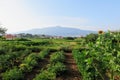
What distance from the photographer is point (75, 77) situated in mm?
14227

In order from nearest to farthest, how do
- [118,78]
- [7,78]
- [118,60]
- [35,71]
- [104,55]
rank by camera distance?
1. [118,60]
2. [104,55]
3. [7,78]
4. [118,78]
5. [35,71]

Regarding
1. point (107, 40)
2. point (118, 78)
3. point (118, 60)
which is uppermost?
point (107, 40)

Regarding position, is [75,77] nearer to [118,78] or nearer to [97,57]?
[118,78]

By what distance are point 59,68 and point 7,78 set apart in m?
3.00

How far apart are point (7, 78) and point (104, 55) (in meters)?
4.39

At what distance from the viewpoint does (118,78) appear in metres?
14.1

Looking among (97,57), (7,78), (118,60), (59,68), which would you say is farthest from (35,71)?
(118,60)

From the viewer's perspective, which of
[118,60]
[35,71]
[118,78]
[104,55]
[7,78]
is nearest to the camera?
[118,60]

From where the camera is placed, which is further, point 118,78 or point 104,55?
point 118,78

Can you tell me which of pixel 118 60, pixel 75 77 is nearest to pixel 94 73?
pixel 75 77

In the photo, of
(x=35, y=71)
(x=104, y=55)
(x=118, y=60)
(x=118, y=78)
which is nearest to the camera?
(x=118, y=60)

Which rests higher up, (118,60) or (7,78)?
(118,60)

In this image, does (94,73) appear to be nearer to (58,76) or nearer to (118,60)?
(58,76)

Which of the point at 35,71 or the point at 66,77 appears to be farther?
the point at 35,71
